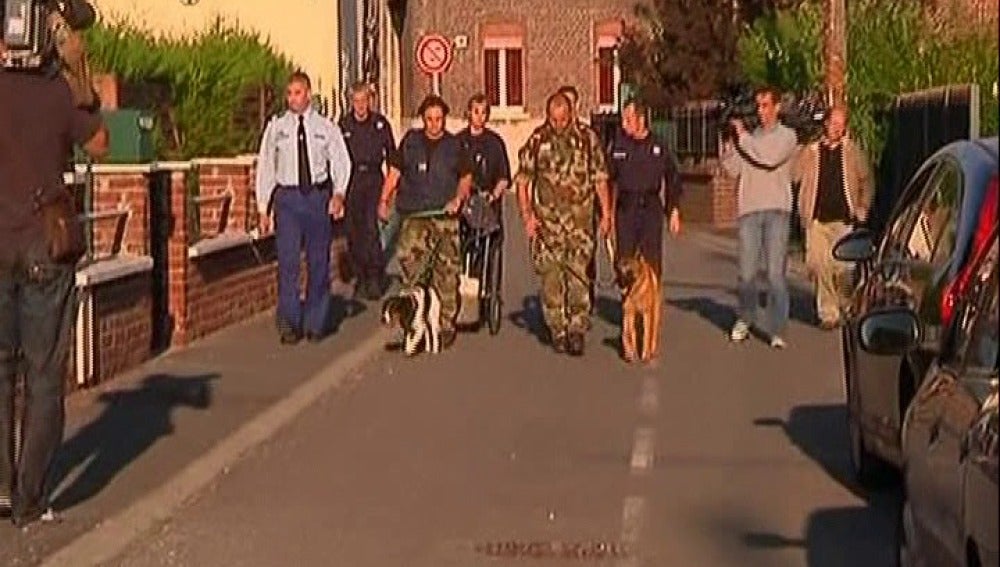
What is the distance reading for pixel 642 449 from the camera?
13695mm

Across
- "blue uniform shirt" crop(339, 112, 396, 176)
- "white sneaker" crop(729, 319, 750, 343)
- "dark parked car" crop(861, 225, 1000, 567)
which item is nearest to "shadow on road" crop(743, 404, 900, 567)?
"dark parked car" crop(861, 225, 1000, 567)

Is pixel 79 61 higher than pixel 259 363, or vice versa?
pixel 79 61

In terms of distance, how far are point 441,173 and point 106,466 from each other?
7016 millimetres

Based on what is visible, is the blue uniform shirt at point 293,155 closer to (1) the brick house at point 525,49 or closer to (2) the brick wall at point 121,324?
(2) the brick wall at point 121,324

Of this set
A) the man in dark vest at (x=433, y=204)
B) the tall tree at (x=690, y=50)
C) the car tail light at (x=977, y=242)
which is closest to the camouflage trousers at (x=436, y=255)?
the man in dark vest at (x=433, y=204)

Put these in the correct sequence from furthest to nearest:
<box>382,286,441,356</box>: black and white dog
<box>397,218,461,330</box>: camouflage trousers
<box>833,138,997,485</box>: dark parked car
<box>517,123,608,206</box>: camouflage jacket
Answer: <box>397,218,461,330</box>: camouflage trousers, <box>382,286,441,356</box>: black and white dog, <box>517,123,608,206</box>: camouflage jacket, <box>833,138,997,485</box>: dark parked car

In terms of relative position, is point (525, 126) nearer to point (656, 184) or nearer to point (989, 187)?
point (656, 184)

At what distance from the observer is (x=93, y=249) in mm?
16453

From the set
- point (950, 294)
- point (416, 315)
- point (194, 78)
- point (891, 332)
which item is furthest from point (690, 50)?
point (891, 332)

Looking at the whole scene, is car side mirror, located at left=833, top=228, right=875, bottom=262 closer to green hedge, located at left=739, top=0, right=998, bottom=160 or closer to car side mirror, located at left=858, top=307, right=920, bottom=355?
car side mirror, located at left=858, top=307, right=920, bottom=355

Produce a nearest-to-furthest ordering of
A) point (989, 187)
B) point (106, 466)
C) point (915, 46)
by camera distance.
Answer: point (989, 187) < point (106, 466) < point (915, 46)

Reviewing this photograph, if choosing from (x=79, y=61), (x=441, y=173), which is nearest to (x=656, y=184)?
(x=441, y=173)

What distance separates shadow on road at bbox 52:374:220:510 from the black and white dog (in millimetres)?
2083

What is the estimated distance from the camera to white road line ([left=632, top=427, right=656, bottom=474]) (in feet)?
42.9
